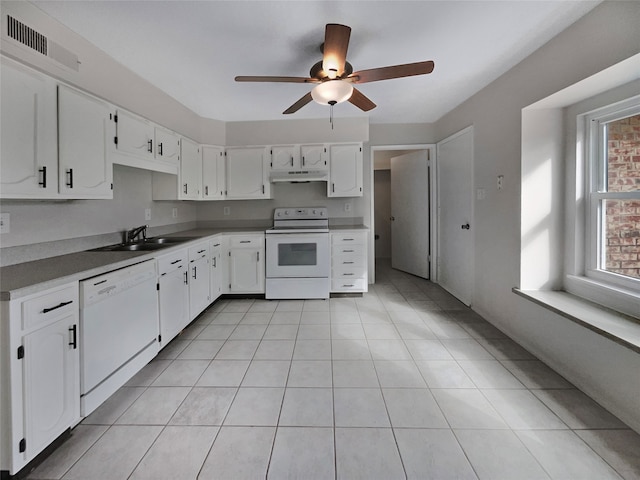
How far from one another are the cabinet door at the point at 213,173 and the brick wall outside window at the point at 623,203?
373 cm

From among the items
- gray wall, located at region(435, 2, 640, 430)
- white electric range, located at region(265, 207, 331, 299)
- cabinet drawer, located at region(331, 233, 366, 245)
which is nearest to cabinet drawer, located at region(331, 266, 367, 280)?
white electric range, located at region(265, 207, 331, 299)

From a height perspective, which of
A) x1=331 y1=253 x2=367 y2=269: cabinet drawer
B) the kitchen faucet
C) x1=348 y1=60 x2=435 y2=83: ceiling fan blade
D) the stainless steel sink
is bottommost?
x1=331 y1=253 x2=367 y2=269: cabinet drawer

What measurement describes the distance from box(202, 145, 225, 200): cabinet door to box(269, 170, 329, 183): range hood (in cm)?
69

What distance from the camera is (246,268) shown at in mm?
3535

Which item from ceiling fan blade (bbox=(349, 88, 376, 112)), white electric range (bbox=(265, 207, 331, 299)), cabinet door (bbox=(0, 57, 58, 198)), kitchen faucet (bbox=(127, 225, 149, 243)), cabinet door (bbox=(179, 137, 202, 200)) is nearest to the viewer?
cabinet door (bbox=(0, 57, 58, 198))

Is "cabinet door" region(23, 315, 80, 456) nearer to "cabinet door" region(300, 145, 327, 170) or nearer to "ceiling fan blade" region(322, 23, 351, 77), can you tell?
"ceiling fan blade" region(322, 23, 351, 77)

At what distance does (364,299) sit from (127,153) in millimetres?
2811

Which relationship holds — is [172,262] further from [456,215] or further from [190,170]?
[456,215]

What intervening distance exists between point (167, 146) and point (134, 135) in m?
0.51

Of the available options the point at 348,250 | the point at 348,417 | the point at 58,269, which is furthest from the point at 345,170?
the point at 58,269

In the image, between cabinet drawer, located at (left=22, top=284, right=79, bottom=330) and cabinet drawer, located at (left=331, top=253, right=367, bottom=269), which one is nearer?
cabinet drawer, located at (left=22, top=284, right=79, bottom=330)

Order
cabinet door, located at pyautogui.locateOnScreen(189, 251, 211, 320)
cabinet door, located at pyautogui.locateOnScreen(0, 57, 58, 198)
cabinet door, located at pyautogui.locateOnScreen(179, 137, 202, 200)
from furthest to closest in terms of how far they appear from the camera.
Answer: cabinet door, located at pyautogui.locateOnScreen(179, 137, 202, 200) < cabinet door, located at pyautogui.locateOnScreen(189, 251, 211, 320) < cabinet door, located at pyautogui.locateOnScreen(0, 57, 58, 198)

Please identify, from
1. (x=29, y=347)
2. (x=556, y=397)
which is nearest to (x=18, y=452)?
(x=29, y=347)

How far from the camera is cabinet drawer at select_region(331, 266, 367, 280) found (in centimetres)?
363
